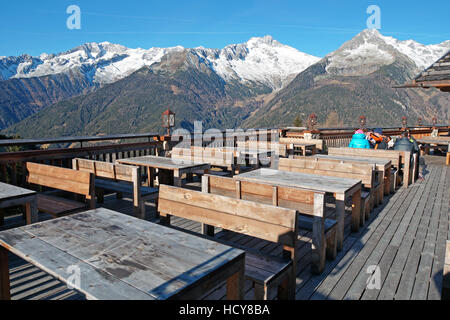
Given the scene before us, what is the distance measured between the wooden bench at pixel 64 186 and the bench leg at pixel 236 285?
228 centimetres

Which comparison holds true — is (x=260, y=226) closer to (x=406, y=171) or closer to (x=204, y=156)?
(x=204, y=156)

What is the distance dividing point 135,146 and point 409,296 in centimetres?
555

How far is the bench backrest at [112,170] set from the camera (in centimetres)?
413

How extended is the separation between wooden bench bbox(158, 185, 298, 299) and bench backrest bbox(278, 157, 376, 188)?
2.32m

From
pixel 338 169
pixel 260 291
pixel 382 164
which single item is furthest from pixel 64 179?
pixel 382 164

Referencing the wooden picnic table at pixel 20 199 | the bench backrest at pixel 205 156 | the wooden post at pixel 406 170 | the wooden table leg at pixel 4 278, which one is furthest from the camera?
the wooden post at pixel 406 170

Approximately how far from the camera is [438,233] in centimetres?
434

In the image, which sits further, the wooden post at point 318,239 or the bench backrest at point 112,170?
the bench backrest at point 112,170

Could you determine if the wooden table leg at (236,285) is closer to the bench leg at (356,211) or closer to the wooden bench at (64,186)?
the wooden bench at (64,186)

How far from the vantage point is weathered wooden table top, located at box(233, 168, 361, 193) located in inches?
144

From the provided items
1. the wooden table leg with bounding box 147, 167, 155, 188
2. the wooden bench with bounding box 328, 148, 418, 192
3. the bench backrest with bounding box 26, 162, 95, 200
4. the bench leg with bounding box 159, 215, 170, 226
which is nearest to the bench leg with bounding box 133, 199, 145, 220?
the bench backrest with bounding box 26, 162, 95, 200

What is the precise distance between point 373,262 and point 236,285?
2.16 m

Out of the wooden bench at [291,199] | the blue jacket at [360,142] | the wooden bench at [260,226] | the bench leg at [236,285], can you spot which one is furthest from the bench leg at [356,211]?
the blue jacket at [360,142]

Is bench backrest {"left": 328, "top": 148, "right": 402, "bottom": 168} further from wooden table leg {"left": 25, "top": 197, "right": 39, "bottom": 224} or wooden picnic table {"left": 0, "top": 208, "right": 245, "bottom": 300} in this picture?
wooden table leg {"left": 25, "top": 197, "right": 39, "bottom": 224}
